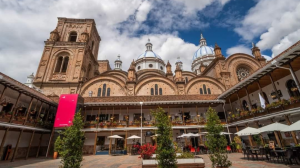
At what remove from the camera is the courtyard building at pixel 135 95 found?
46.3 feet

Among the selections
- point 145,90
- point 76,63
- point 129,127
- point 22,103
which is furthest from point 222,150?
point 76,63

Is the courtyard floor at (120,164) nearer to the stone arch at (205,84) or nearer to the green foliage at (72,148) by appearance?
the green foliage at (72,148)

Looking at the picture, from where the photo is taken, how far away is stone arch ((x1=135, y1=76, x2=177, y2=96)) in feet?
87.2

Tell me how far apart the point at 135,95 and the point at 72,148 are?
63.6 ft

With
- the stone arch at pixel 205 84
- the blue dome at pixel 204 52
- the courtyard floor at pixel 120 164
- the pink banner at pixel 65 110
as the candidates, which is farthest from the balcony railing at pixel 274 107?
the blue dome at pixel 204 52

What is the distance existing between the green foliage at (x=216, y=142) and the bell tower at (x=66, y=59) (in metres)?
24.2

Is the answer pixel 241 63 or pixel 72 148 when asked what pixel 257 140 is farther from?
pixel 72 148

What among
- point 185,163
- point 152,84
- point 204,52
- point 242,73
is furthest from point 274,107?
point 204,52

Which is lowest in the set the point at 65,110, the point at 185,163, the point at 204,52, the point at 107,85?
the point at 185,163

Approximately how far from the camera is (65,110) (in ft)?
60.7

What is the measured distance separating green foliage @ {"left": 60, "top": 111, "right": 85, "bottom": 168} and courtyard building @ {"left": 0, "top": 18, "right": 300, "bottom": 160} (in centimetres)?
982

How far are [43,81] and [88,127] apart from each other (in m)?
14.1

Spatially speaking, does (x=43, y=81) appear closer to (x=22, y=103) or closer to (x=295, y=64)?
(x=22, y=103)

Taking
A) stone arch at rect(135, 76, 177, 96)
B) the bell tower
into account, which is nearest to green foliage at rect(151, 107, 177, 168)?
stone arch at rect(135, 76, 177, 96)
